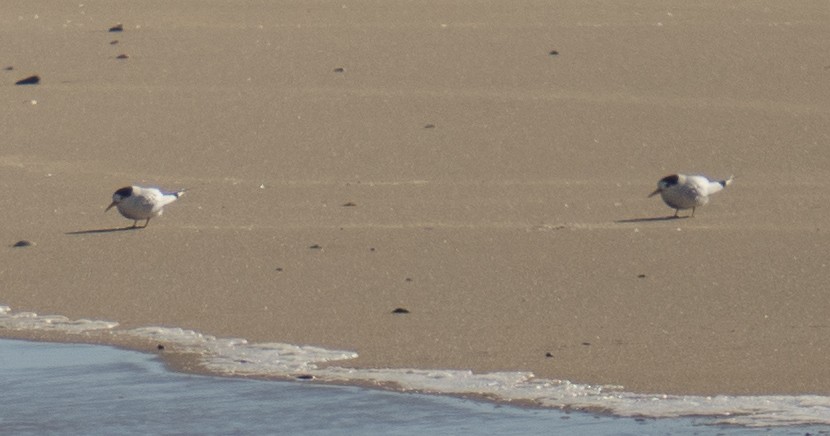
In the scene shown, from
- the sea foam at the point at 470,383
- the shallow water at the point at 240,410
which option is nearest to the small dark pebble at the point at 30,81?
the sea foam at the point at 470,383

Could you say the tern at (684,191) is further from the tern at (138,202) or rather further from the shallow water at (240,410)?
the shallow water at (240,410)

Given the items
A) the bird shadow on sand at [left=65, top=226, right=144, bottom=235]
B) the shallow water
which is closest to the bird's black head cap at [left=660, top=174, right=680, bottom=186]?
the bird shadow on sand at [left=65, top=226, right=144, bottom=235]

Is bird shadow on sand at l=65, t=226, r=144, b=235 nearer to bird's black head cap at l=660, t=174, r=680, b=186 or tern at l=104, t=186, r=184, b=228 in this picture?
tern at l=104, t=186, r=184, b=228

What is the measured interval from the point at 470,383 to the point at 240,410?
33.6 inches

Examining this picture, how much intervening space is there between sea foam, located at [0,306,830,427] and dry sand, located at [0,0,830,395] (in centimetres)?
14

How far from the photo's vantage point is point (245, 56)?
1422 cm

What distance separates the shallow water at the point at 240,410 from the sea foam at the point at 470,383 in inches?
3.6

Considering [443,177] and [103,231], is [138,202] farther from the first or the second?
[443,177]

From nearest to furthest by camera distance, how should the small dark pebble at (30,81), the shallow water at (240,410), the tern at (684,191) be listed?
the shallow water at (240,410) → the tern at (684,191) → the small dark pebble at (30,81)

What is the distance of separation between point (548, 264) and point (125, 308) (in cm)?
205

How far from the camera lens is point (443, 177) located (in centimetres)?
1127

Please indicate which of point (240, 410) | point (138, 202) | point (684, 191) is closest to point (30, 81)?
point (138, 202)

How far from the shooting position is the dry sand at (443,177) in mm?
7426

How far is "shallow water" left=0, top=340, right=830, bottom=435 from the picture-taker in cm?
593
